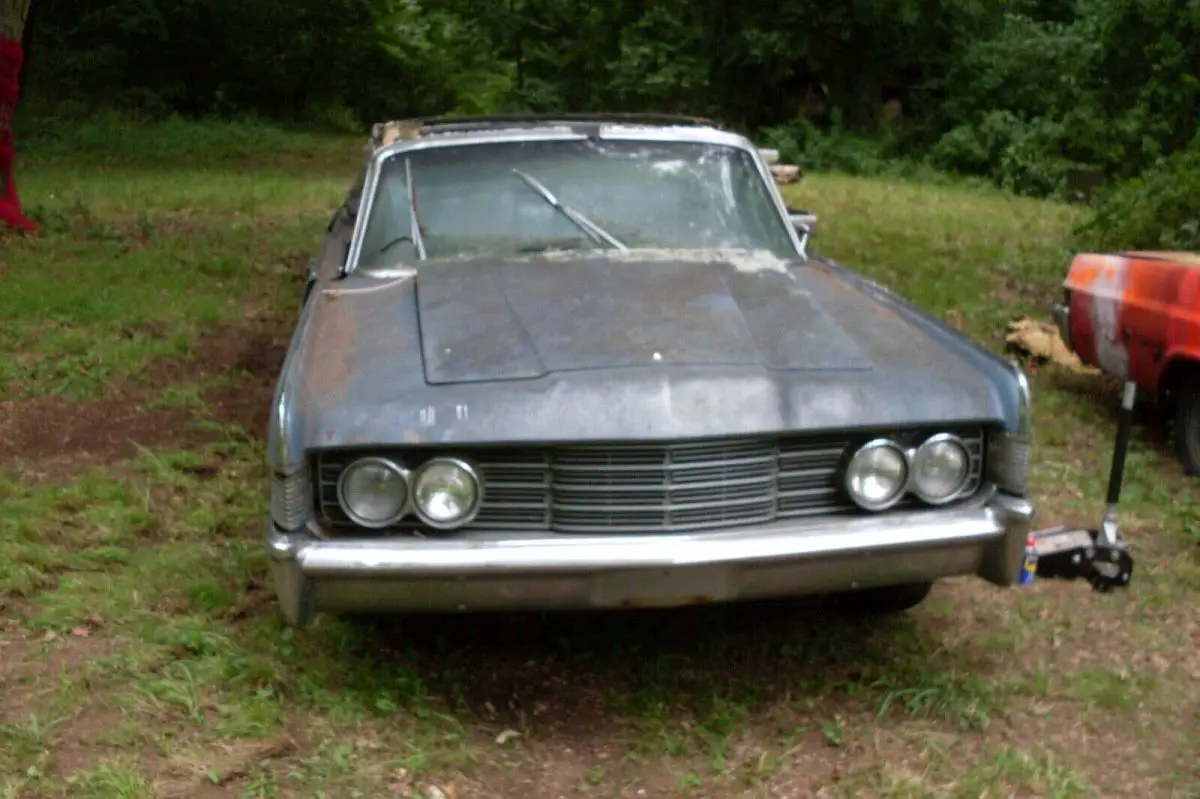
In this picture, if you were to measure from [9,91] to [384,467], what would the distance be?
8587 mm

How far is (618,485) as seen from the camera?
3.30m

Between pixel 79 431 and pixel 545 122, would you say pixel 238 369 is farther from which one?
pixel 545 122

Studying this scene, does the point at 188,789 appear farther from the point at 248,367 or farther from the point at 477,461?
the point at 248,367

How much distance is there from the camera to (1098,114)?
57.6ft

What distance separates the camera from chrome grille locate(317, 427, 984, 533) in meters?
3.29

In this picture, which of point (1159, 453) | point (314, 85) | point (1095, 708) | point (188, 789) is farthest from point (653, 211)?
point (314, 85)

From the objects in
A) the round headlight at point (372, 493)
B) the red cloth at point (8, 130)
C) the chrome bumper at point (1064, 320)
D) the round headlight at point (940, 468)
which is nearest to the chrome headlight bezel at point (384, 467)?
the round headlight at point (372, 493)

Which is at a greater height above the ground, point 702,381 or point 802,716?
point 702,381

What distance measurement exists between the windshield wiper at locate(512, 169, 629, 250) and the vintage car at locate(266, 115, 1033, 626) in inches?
25.0

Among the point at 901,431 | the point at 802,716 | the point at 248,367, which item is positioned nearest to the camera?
the point at 901,431

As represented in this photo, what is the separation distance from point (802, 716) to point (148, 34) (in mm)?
23331

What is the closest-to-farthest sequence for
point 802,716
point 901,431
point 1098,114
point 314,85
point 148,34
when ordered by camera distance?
point 901,431, point 802,716, point 1098,114, point 148,34, point 314,85

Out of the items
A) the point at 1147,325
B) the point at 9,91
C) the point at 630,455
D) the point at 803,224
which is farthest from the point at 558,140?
the point at 9,91

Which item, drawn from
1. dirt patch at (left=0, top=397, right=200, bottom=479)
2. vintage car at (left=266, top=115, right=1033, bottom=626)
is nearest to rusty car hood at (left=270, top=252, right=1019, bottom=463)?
vintage car at (left=266, top=115, right=1033, bottom=626)
